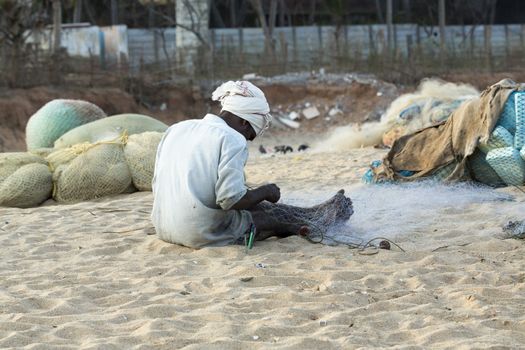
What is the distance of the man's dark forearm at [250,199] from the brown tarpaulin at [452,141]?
2754mm

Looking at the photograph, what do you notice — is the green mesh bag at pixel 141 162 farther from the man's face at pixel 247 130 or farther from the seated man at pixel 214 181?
the man's face at pixel 247 130

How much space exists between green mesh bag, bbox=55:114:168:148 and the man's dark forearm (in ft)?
15.1

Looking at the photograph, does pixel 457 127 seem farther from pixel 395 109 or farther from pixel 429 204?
pixel 395 109

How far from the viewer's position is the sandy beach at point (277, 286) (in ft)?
13.4

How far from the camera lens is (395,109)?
12484 millimetres

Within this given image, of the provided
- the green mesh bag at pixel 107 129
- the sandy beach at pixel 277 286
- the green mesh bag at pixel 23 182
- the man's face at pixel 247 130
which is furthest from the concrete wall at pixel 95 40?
the man's face at pixel 247 130

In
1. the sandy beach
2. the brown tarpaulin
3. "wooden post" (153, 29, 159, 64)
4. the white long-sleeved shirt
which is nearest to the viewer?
the sandy beach

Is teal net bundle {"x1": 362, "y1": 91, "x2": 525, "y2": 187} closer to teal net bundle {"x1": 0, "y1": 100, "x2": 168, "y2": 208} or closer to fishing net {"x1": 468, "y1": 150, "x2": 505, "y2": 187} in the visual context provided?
fishing net {"x1": 468, "y1": 150, "x2": 505, "y2": 187}

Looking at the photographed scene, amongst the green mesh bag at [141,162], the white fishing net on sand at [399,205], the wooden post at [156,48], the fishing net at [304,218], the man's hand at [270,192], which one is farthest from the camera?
the wooden post at [156,48]

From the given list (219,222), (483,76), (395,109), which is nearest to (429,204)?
(219,222)

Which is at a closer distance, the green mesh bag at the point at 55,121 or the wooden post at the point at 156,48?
the green mesh bag at the point at 55,121

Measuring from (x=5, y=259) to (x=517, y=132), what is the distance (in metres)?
4.30

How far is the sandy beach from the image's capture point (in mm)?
4082

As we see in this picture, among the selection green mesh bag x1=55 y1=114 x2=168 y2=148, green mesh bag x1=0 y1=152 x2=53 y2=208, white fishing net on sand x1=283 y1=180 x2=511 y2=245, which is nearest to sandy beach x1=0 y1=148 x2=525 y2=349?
white fishing net on sand x1=283 y1=180 x2=511 y2=245
